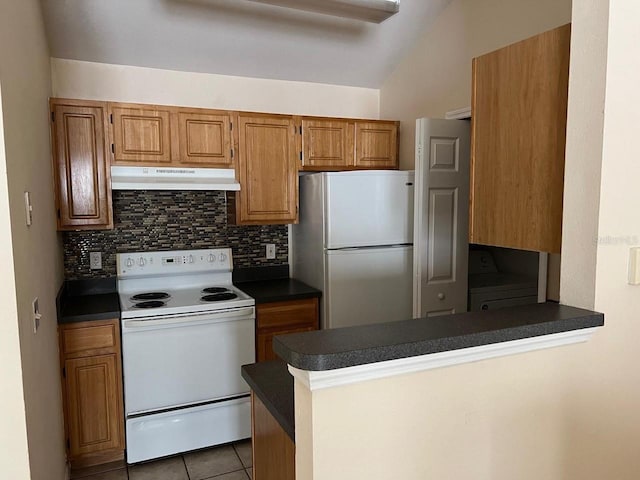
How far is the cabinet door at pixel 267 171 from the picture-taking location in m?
3.04

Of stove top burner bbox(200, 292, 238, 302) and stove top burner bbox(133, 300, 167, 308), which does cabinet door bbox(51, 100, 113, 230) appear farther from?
stove top burner bbox(200, 292, 238, 302)

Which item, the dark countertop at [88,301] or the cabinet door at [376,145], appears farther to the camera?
the cabinet door at [376,145]

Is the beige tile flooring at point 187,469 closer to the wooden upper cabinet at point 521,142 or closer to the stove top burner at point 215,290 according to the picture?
the stove top burner at point 215,290

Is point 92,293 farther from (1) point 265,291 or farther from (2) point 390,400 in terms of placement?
(2) point 390,400

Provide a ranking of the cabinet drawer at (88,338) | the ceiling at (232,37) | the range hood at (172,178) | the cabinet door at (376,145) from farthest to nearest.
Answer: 1. the cabinet door at (376,145)
2. the range hood at (172,178)
3. the ceiling at (232,37)
4. the cabinet drawer at (88,338)

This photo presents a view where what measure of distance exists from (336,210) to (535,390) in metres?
1.83

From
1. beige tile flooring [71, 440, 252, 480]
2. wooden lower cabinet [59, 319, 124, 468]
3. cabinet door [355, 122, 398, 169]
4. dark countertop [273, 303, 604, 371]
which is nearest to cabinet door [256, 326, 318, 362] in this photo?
beige tile flooring [71, 440, 252, 480]

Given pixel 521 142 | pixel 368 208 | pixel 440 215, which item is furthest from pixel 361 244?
pixel 521 142

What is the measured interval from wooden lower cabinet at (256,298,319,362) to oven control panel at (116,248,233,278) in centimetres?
56

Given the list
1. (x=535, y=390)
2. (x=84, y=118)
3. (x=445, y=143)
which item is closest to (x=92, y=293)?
(x=84, y=118)

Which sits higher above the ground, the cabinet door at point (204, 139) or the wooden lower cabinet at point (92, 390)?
the cabinet door at point (204, 139)

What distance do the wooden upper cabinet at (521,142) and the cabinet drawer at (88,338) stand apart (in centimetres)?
202

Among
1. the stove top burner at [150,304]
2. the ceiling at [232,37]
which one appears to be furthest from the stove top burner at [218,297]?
the ceiling at [232,37]

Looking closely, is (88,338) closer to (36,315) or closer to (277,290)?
(36,315)
